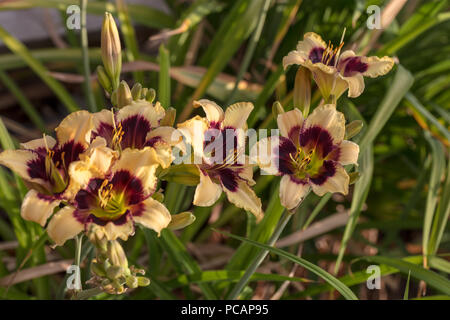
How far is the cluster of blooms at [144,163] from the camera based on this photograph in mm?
507

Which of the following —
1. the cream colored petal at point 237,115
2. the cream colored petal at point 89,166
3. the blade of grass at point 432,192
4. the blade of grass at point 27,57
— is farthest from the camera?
the blade of grass at point 27,57

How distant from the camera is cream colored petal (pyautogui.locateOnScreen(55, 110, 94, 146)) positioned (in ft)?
1.73

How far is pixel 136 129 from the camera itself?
0.57 meters

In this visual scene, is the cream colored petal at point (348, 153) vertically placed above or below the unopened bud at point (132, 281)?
above

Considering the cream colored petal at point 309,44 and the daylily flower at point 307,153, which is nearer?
the daylily flower at point 307,153

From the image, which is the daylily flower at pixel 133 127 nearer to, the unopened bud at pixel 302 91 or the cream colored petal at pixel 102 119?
the cream colored petal at pixel 102 119

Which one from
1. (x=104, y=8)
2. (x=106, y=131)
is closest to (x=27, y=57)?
(x=104, y=8)

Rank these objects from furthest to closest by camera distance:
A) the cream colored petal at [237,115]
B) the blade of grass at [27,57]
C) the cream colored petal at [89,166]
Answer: the blade of grass at [27,57] < the cream colored petal at [237,115] < the cream colored petal at [89,166]

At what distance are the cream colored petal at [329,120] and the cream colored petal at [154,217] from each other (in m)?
0.20

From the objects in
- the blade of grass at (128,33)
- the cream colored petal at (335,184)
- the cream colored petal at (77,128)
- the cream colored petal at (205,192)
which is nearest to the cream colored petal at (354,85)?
the cream colored petal at (335,184)

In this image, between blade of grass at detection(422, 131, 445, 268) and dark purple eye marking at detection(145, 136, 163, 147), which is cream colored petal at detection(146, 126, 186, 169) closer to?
dark purple eye marking at detection(145, 136, 163, 147)
